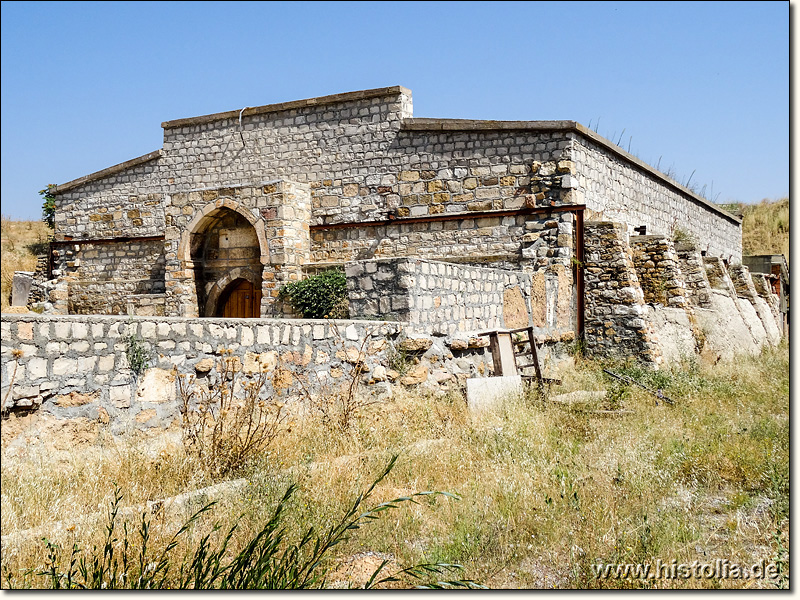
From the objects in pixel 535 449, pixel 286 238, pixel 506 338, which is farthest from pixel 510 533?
pixel 286 238

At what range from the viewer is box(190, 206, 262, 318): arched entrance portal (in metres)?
13.8

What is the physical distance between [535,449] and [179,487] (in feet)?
9.43

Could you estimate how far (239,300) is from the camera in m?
14.3

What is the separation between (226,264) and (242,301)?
0.81 metres

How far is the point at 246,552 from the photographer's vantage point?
3209 millimetres

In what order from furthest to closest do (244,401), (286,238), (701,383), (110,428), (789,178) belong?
(286,238), (701,383), (244,401), (110,428), (789,178)

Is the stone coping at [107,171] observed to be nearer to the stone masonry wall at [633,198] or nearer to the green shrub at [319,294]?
the green shrub at [319,294]

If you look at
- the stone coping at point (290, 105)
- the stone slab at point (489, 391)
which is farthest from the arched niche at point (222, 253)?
the stone slab at point (489, 391)

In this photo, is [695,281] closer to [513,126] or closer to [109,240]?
[513,126]

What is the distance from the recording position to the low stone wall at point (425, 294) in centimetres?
833

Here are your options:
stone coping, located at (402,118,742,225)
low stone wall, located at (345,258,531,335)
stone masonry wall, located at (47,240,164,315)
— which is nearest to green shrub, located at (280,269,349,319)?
low stone wall, located at (345,258,531,335)

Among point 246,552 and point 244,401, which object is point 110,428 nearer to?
point 244,401

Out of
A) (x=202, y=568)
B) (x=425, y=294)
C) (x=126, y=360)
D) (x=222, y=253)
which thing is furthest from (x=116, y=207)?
(x=202, y=568)

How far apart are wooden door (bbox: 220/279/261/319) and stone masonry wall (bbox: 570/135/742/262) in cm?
644
